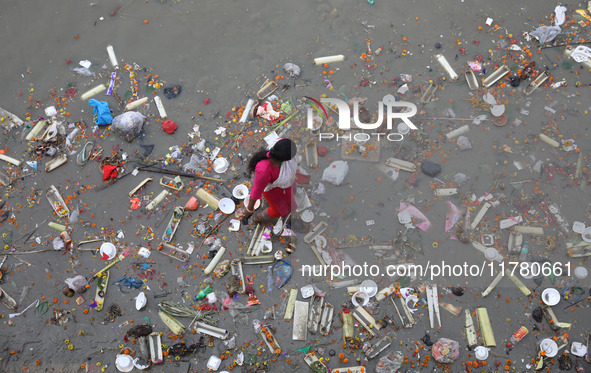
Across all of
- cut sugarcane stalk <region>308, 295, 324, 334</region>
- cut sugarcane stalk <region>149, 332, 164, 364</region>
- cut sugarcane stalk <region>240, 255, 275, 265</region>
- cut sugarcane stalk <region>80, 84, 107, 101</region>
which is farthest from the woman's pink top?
cut sugarcane stalk <region>80, 84, 107, 101</region>

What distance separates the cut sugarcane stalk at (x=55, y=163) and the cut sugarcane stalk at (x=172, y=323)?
2771 millimetres

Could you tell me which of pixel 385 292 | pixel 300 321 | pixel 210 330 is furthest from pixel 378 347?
pixel 210 330

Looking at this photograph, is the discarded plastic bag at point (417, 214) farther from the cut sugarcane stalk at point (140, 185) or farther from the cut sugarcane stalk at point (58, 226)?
the cut sugarcane stalk at point (58, 226)

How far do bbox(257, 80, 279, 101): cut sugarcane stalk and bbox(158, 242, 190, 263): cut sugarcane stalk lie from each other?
2579 mm

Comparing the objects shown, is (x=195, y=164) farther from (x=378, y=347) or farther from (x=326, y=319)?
(x=378, y=347)

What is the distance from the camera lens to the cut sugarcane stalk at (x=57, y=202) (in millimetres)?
6449

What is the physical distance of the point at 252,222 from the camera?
6.25m

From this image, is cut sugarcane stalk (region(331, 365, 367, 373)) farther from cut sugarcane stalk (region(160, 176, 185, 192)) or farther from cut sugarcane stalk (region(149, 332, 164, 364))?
cut sugarcane stalk (region(160, 176, 185, 192))

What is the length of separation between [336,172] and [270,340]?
96.3 inches

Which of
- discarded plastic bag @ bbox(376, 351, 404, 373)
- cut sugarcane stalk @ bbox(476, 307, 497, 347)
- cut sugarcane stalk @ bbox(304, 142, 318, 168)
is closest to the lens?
discarded plastic bag @ bbox(376, 351, 404, 373)

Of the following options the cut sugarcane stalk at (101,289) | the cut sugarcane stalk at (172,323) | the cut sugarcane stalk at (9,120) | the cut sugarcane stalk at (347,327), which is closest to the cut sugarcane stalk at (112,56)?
the cut sugarcane stalk at (9,120)

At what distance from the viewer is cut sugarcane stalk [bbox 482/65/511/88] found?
689cm

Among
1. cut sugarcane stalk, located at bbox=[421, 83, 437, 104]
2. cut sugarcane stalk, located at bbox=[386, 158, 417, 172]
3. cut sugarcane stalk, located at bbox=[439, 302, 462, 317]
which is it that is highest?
cut sugarcane stalk, located at bbox=[421, 83, 437, 104]

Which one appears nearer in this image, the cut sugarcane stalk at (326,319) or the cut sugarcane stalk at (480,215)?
the cut sugarcane stalk at (326,319)
